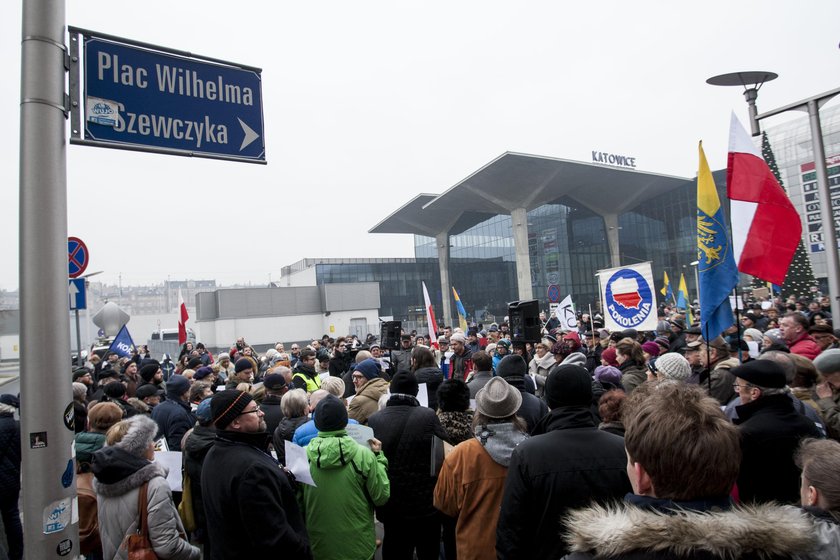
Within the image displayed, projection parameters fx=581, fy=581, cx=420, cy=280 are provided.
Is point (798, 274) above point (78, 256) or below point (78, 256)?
below

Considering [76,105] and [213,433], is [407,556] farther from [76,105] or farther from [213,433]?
[76,105]

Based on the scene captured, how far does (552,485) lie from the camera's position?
9.23 ft

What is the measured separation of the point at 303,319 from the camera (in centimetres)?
4494

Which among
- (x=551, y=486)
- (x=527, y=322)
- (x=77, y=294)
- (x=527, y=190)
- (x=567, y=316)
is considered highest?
(x=527, y=190)

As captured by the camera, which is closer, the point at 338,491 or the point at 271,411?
the point at 338,491

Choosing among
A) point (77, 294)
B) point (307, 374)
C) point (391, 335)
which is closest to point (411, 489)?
point (307, 374)

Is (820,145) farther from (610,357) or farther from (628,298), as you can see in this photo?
(610,357)

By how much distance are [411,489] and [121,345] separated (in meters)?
11.2

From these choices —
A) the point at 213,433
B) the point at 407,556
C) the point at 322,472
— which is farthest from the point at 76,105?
the point at 407,556

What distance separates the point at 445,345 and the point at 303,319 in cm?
3122

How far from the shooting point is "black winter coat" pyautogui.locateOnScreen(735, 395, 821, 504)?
3.32 m

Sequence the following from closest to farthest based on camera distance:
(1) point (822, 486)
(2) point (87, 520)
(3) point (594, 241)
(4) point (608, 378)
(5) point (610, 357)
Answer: (1) point (822, 486) < (2) point (87, 520) < (4) point (608, 378) < (5) point (610, 357) < (3) point (594, 241)

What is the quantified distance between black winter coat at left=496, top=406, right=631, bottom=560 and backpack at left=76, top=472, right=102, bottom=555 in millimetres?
2789

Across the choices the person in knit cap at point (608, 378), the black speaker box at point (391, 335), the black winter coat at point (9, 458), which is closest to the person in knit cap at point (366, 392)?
the person in knit cap at point (608, 378)
